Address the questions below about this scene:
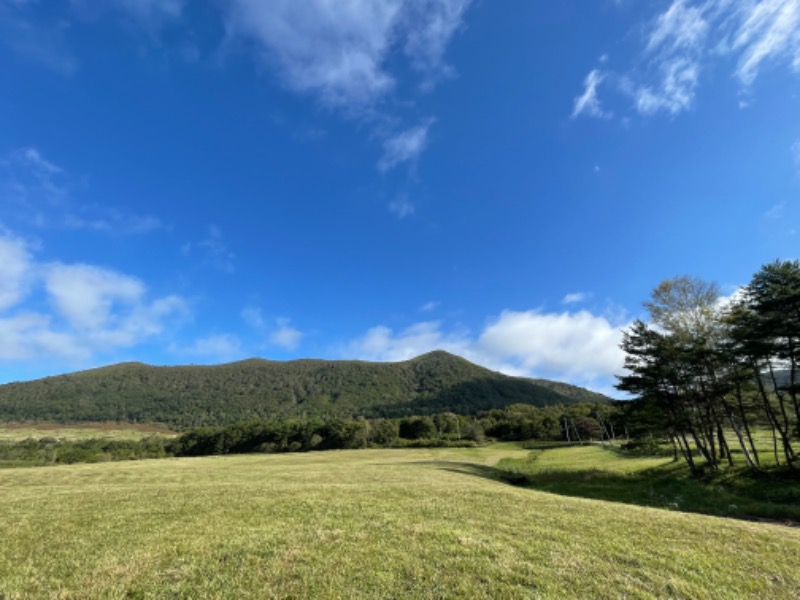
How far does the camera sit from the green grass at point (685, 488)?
20078 millimetres

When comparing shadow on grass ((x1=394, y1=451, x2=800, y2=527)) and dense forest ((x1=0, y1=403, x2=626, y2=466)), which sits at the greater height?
dense forest ((x1=0, y1=403, x2=626, y2=466))

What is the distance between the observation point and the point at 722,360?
29547mm

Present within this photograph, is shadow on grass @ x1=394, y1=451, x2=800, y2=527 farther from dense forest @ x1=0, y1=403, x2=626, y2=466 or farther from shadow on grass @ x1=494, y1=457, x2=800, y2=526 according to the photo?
dense forest @ x1=0, y1=403, x2=626, y2=466

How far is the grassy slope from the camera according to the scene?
23.4 feet

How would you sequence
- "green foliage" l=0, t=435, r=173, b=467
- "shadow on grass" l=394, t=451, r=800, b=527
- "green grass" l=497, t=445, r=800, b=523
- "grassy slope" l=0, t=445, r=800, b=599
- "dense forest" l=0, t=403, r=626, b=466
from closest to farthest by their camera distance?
"grassy slope" l=0, t=445, r=800, b=599 → "shadow on grass" l=394, t=451, r=800, b=527 → "green grass" l=497, t=445, r=800, b=523 → "green foliage" l=0, t=435, r=173, b=467 → "dense forest" l=0, t=403, r=626, b=466

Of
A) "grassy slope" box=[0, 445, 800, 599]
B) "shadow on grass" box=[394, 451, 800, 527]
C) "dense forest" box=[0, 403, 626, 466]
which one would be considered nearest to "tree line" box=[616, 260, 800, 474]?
"shadow on grass" box=[394, 451, 800, 527]

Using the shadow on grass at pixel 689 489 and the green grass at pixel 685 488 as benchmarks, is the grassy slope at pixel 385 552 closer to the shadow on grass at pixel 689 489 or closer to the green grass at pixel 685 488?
the shadow on grass at pixel 689 489

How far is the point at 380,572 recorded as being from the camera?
768 cm

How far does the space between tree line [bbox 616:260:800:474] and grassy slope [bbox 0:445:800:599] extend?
21551 millimetres

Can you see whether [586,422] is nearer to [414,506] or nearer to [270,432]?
[270,432]

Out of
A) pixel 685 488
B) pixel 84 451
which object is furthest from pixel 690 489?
pixel 84 451

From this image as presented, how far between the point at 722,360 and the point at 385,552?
108 feet

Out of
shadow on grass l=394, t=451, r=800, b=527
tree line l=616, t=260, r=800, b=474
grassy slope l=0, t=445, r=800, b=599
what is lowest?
shadow on grass l=394, t=451, r=800, b=527

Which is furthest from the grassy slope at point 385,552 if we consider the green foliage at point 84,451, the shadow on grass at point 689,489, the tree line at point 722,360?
the green foliage at point 84,451
